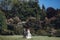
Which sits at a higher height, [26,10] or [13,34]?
[26,10]

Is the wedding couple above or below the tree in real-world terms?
below

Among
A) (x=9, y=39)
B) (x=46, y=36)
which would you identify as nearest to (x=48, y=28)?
(x=46, y=36)

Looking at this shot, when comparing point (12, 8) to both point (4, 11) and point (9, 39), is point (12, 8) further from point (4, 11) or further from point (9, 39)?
point (9, 39)

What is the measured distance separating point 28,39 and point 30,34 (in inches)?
5.1

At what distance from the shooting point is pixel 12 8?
5270 millimetres

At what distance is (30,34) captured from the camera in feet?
16.9

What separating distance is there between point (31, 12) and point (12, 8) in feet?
1.56

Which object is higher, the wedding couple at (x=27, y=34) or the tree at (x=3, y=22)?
the tree at (x=3, y=22)

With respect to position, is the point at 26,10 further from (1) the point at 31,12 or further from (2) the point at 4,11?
(2) the point at 4,11

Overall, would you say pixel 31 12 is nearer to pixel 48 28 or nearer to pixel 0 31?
pixel 48 28

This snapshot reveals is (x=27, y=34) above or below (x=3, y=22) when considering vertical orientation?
below

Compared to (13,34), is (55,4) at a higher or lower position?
higher

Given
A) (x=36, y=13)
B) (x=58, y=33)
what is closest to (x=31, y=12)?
(x=36, y=13)

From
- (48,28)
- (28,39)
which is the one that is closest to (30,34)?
(28,39)
